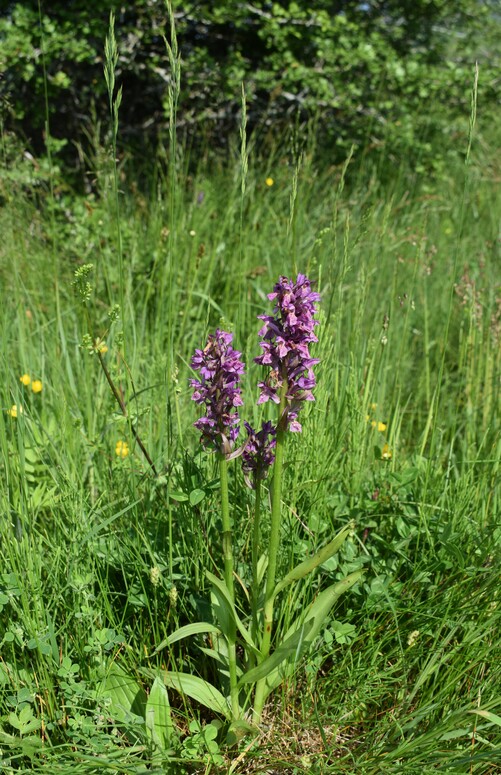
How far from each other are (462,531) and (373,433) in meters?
0.49

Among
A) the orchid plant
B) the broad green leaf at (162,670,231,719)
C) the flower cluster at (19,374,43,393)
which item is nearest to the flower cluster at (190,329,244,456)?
the orchid plant

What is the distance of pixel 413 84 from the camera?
5.06 m

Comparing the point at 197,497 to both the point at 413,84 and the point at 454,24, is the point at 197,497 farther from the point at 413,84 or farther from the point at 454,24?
the point at 454,24

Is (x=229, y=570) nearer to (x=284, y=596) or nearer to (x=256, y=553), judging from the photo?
(x=256, y=553)

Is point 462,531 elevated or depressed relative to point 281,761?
elevated

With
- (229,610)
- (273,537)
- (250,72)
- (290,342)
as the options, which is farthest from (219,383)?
(250,72)

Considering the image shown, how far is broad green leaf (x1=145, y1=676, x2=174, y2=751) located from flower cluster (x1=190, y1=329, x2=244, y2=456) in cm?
52

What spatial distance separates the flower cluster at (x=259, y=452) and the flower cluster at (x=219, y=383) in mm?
46

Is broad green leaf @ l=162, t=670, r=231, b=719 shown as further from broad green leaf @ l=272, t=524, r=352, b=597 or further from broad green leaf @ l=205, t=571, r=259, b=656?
broad green leaf @ l=272, t=524, r=352, b=597

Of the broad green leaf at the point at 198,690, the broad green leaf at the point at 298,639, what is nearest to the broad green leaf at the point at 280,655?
the broad green leaf at the point at 298,639

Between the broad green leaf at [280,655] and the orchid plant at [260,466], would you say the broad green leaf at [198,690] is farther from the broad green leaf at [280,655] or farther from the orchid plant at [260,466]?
the broad green leaf at [280,655]

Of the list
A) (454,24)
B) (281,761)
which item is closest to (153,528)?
(281,761)

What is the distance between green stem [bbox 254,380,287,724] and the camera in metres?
1.33

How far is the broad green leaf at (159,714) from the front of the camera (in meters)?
1.43
